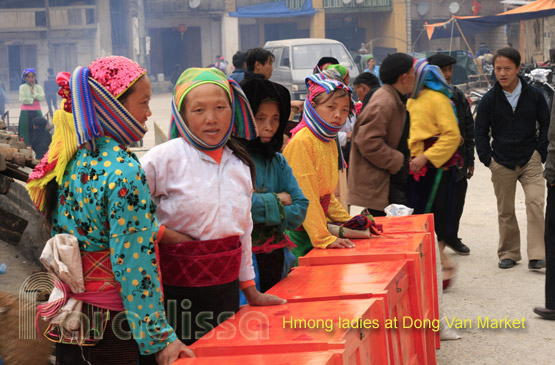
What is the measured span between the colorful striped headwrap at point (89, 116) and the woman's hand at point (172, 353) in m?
0.69

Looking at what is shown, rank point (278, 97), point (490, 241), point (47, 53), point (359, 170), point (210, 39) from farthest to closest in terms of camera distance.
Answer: point (210, 39), point (47, 53), point (490, 241), point (359, 170), point (278, 97)

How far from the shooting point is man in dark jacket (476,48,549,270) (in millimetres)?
7188

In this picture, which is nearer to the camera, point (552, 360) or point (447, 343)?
point (552, 360)

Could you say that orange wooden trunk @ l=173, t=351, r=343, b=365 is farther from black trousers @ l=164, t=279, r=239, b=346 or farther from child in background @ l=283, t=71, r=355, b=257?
child in background @ l=283, t=71, r=355, b=257

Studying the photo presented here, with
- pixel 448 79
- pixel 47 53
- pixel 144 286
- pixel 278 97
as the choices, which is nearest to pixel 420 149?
pixel 448 79

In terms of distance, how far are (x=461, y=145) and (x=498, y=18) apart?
871 inches

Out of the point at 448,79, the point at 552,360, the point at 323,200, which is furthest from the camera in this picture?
the point at 448,79

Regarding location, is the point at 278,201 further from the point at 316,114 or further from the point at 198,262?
the point at 316,114

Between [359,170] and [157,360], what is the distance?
348 centimetres

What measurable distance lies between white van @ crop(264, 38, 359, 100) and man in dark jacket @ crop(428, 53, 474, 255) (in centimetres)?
1352

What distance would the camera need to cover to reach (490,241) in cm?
838

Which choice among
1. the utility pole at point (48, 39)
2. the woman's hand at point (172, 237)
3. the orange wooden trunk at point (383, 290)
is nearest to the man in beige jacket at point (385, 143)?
the orange wooden trunk at point (383, 290)

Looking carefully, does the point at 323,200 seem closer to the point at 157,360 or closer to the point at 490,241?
the point at 157,360

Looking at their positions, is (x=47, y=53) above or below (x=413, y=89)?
above
